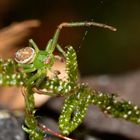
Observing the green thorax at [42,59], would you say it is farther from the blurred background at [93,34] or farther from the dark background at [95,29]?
the dark background at [95,29]

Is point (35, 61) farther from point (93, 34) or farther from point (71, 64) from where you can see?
point (93, 34)

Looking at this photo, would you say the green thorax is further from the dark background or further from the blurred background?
the dark background

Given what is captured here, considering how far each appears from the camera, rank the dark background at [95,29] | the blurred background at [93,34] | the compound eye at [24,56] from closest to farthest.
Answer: the compound eye at [24,56]
the blurred background at [93,34]
the dark background at [95,29]

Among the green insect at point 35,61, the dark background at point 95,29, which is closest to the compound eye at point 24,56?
the green insect at point 35,61

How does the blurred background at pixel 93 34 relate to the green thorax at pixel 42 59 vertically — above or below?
below

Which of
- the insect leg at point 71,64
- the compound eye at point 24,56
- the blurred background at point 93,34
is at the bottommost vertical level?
the blurred background at point 93,34

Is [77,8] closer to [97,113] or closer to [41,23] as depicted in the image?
[41,23]
